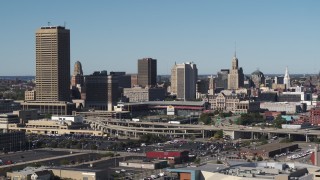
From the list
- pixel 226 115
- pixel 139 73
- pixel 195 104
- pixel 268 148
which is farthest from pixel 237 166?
pixel 139 73

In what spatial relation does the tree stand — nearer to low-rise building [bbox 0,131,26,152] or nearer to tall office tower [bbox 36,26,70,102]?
low-rise building [bbox 0,131,26,152]

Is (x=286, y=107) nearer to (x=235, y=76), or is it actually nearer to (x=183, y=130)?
(x=183, y=130)

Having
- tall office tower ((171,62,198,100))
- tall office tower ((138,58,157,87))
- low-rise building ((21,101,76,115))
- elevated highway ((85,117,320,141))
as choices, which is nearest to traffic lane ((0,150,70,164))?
elevated highway ((85,117,320,141))

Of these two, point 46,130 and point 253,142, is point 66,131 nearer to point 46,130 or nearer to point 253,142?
point 46,130

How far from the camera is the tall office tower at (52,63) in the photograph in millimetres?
81812

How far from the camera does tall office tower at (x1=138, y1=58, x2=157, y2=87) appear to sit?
399 ft

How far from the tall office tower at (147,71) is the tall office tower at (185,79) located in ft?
29.1

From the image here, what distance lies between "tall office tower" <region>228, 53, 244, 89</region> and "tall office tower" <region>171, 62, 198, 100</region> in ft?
37.0

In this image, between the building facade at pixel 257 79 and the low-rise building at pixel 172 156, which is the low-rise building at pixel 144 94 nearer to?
the building facade at pixel 257 79

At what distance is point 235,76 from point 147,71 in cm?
1585

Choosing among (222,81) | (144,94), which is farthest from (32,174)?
(222,81)

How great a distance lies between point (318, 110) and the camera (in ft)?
230

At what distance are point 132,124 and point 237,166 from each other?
121ft

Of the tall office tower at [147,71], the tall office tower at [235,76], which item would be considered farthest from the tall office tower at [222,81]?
the tall office tower at [147,71]
